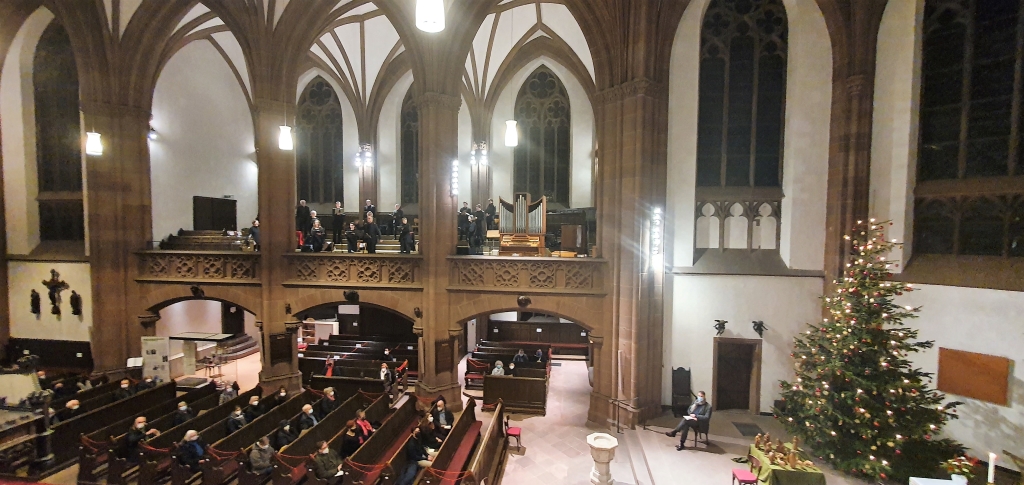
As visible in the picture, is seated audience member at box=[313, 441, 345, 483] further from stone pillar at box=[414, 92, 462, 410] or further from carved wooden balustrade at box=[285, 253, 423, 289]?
carved wooden balustrade at box=[285, 253, 423, 289]

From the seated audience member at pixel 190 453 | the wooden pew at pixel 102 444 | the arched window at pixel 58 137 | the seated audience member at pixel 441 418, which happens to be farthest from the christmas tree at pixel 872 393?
the arched window at pixel 58 137

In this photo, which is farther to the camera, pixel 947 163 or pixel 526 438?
pixel 526 438

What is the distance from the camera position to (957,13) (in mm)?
10461

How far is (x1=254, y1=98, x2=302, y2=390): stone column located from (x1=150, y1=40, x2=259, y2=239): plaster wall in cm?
708

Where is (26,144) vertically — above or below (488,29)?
below

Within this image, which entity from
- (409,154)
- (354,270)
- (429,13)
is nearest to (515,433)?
(354,270)

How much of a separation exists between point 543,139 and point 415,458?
1633 cm

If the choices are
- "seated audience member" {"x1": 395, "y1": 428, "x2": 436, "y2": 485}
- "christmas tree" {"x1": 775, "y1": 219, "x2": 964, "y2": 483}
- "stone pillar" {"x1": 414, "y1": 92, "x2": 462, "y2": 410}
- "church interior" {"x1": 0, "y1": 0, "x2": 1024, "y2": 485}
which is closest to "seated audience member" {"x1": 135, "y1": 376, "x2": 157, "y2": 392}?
"church interior" {"x1": 0, "y1": 0, "x2": 1024, "y2": 485}

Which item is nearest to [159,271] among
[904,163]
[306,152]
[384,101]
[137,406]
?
[137,406]

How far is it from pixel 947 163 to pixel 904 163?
2.82 feet

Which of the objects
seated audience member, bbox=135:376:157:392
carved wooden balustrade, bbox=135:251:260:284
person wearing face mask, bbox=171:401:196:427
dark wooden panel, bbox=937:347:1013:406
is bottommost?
seated audience member, bbox=135:376:157:392

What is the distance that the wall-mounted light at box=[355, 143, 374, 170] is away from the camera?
21.6 metres

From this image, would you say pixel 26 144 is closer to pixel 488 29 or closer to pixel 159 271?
pixel 159 271

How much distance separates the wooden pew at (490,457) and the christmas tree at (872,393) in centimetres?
669
